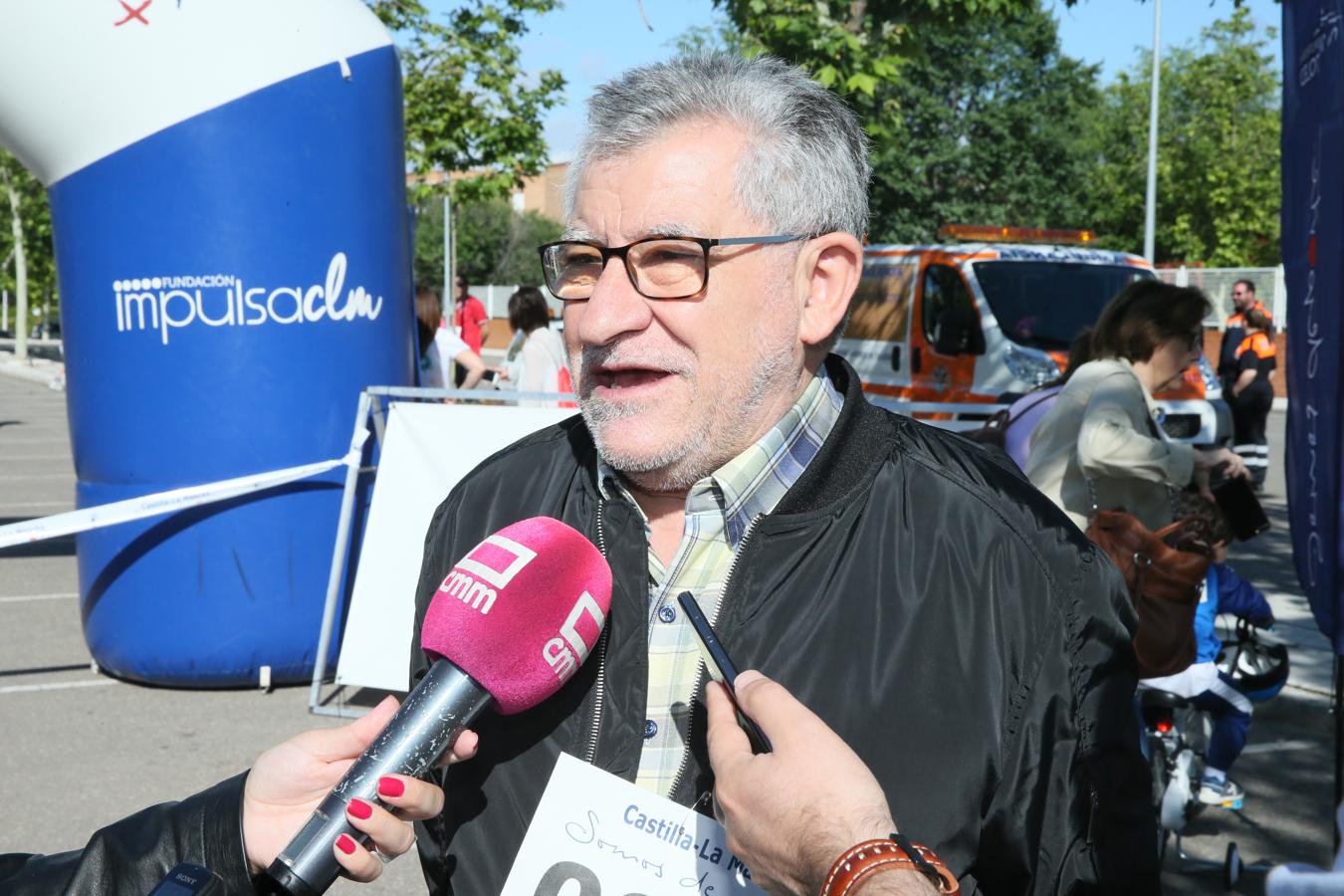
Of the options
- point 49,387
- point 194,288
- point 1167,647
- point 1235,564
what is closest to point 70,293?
point 194,288

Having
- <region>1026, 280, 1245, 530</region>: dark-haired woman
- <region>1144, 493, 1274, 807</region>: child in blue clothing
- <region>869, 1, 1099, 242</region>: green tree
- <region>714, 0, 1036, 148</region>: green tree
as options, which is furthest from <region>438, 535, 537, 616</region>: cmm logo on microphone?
<region>869, 1, 1099, 242</region>: green tree

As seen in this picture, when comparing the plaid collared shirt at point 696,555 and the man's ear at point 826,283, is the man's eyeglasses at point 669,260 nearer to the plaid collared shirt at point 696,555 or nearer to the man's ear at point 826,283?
the man's ear at point 826,283

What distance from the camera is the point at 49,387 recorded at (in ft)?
99.2

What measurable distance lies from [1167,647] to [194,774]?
3633mm

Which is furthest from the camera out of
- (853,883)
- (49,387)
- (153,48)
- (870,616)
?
(49,387)

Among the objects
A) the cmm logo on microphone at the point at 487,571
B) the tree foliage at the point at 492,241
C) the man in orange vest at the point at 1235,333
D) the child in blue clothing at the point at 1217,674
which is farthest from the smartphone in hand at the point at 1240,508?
the tree foliage at the point at 492,241

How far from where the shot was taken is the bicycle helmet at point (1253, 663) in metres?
4.83

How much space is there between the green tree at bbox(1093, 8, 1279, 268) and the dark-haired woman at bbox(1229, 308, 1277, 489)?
72.9 feet

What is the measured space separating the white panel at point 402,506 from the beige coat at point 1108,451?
205cm

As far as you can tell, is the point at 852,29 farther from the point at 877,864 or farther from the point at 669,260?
the point at 877,864

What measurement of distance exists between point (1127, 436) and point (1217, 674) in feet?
2.94

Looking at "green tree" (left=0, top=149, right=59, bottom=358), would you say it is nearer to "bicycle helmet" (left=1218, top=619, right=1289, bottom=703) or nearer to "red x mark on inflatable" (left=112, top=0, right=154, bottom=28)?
"red x mark on inflatable" (left=112, top=0, right=154, bottom=28)

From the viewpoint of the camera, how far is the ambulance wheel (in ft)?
14.2

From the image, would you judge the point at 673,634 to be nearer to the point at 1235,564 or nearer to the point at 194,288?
the point at 194,288
